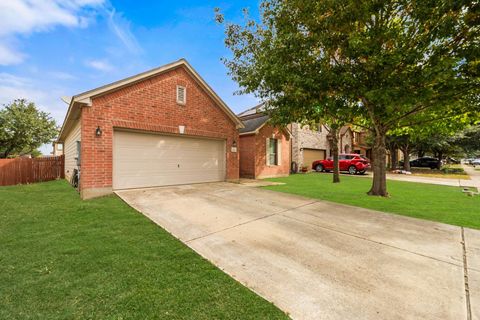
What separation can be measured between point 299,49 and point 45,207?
8.91 meters

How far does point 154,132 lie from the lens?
908 cm

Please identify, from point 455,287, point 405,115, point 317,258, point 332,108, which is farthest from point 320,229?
point 405,115

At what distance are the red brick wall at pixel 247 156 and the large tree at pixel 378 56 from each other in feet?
21.6

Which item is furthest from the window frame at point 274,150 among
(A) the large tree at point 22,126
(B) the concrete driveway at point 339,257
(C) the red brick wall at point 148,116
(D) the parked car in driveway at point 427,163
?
(A) the large tree at point 22,126

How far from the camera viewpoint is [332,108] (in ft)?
23.9

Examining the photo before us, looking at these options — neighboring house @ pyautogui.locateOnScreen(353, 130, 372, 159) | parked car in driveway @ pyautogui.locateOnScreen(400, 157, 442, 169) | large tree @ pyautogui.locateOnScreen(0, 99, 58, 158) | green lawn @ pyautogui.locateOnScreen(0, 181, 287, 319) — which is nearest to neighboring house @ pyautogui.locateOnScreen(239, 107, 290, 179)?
green lawn @ pyautogui.locateOnScreen(0, 181, 287, 319)

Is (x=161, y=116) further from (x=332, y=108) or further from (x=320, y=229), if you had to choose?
(x=320, y=229)

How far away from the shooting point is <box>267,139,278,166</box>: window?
15562 millimetres

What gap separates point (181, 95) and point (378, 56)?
7.61 meters

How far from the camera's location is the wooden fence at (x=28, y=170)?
38.8ft

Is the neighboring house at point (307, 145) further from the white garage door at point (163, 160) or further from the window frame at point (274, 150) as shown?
the white garage door at point (163, 160)

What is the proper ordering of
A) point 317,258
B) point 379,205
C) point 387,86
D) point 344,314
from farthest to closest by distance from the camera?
point 379,205 → point 387,86 → point 317,258 → point 344,314

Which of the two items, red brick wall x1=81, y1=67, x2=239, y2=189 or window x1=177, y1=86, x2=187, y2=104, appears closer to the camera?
red brick wall x1=81, y1=67, x2=239, y2=189

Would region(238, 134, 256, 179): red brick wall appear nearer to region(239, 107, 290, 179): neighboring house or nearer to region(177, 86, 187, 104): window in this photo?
region(239, 107, 290, 179): neighboring house
